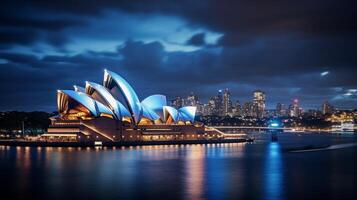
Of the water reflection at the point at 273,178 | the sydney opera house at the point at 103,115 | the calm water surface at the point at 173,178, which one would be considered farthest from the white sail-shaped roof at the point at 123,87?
the water reflection at the point at 273,178

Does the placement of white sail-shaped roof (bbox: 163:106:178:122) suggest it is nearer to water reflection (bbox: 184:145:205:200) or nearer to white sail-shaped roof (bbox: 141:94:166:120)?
white sail-shaped roof (bbox: 141:94:166:120)

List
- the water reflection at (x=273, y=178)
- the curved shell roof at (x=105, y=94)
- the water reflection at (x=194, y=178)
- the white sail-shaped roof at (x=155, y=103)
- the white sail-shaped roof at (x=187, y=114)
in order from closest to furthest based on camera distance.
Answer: the water reflection at (x=194, y=178), the water reflection at (x=273, y=178), the curved shell roof at (x=105, y=94), the white sail-shaped roof at (x=155, y=103), the white sail-shaped roof at (x=187, y=114)

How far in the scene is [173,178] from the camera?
93.7 ft

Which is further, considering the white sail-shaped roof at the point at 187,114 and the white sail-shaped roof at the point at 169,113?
the white sail-shaped roof at the point at 187,114

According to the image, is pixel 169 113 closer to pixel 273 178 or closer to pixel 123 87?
pixel 123 87

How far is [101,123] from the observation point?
186 ft

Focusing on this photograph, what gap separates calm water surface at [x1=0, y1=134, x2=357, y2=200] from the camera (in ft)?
75.8

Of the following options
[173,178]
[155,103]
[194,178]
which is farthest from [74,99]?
[194,178]

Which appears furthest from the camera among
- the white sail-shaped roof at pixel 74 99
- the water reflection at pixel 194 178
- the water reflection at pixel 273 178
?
the white sail-shaped roof at pixel 74 99

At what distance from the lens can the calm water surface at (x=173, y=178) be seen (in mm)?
23109

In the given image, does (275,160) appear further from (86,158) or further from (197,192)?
(197,192)

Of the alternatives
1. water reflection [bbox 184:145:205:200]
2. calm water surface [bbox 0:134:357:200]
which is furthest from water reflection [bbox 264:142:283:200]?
water reflection [bbox 184:145:205:200]

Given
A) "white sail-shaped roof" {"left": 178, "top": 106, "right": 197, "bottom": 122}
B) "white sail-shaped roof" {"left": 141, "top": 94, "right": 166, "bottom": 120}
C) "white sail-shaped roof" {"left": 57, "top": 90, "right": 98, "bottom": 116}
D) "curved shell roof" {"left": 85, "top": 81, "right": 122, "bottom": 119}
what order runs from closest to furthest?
"white sail-shaped roof" {"left": 57, "top": 90, "right": 98, "bottom": 116}, "curved shell roof" {"left": 85, "top": 81, "right": 122, "bottom": 119}, "white sail-shaped roof" {"left": 141, "top": 94, "right": 166, "bottom": 120}, "white sail-shaped roof" {"left": 178, "top": 106, "right": 197, "bottom": 122}

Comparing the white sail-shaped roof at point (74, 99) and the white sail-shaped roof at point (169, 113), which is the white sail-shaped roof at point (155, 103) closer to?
the white sail-shaped roof at point (169, 113)
